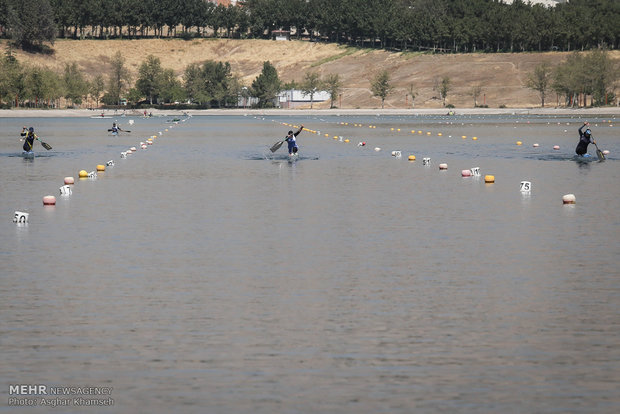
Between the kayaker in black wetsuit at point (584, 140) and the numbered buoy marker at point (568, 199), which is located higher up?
the kayaker in black wetsuit at point (584, 140)

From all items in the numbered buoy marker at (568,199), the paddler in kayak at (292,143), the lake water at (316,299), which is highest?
the paddler in kayak at (292,143)

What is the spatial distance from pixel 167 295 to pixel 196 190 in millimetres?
27369

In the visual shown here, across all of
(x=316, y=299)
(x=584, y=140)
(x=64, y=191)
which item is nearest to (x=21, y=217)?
(x=64, y=191)

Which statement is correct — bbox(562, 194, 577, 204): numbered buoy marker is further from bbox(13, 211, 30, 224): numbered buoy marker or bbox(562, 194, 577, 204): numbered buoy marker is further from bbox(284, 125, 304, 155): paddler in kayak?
bbox(284, 125, 304, 155): paddler in kayak

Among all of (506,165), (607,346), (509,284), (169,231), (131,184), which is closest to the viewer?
(607,346)

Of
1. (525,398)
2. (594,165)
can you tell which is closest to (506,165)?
(594,165)

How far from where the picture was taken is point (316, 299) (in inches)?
883

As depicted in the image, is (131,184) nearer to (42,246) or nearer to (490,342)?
(42,246)

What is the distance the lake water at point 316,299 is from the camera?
1575 cm

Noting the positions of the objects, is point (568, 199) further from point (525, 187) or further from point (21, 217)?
point (21, 217)

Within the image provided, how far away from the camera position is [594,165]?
68375mm

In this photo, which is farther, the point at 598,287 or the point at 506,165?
the point at 506,165

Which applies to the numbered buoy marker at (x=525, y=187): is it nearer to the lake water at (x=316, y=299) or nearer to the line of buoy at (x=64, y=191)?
the lake water at (x=316, y=299)

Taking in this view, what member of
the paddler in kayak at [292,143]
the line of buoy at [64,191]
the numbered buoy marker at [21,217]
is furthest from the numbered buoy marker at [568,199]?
the paddler in kayak at [292,143]
